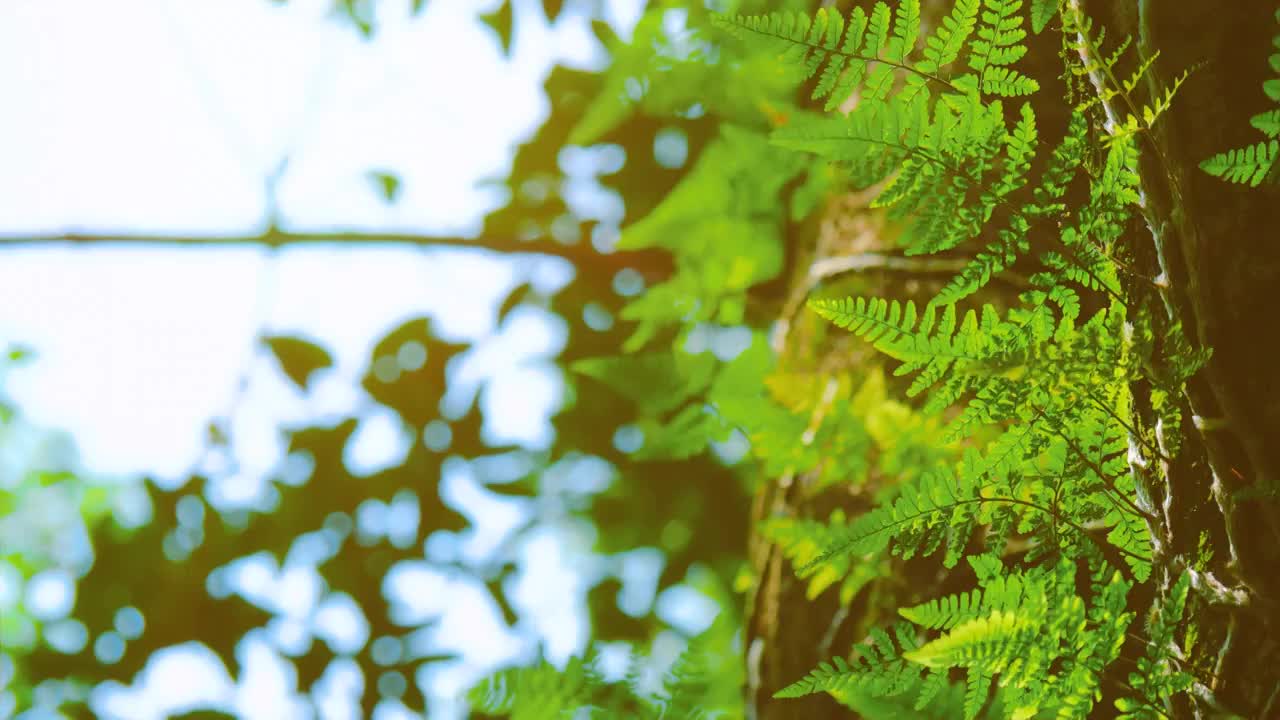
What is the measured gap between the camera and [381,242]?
2.30 m

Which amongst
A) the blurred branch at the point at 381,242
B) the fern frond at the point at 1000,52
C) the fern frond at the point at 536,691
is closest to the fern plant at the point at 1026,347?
the fern frond at the point at 1000,52

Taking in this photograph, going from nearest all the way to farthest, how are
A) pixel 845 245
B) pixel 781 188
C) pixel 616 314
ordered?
pixel 845 245, pixel 781 188, pixel 616 314

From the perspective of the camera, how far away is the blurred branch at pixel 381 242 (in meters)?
1.98

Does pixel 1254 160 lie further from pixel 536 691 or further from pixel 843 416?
pixel 536 691

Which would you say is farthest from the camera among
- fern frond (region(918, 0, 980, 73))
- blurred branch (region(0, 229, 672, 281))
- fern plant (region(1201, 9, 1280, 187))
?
blurred branch (region(0, 229, 672, 281))

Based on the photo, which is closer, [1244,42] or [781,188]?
[1244,42]

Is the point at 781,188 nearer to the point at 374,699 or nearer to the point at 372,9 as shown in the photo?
the point at 372,9

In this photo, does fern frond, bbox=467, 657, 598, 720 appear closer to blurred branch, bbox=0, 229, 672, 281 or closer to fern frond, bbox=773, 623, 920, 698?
fern frond, bbox=773, 623, 920, 698

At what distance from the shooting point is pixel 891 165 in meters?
0.72

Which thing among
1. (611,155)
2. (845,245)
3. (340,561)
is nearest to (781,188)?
(845,245)

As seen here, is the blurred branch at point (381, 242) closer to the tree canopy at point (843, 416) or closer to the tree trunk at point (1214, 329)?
the tree canopy at point (843, 416)

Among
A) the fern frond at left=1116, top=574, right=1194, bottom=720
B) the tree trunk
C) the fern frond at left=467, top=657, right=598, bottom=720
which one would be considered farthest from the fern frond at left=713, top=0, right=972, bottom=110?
the fern frond at left=467, top=657, right=598, bottom=720

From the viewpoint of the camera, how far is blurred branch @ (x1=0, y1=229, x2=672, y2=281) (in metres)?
1.98

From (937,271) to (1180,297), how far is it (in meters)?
0.68
